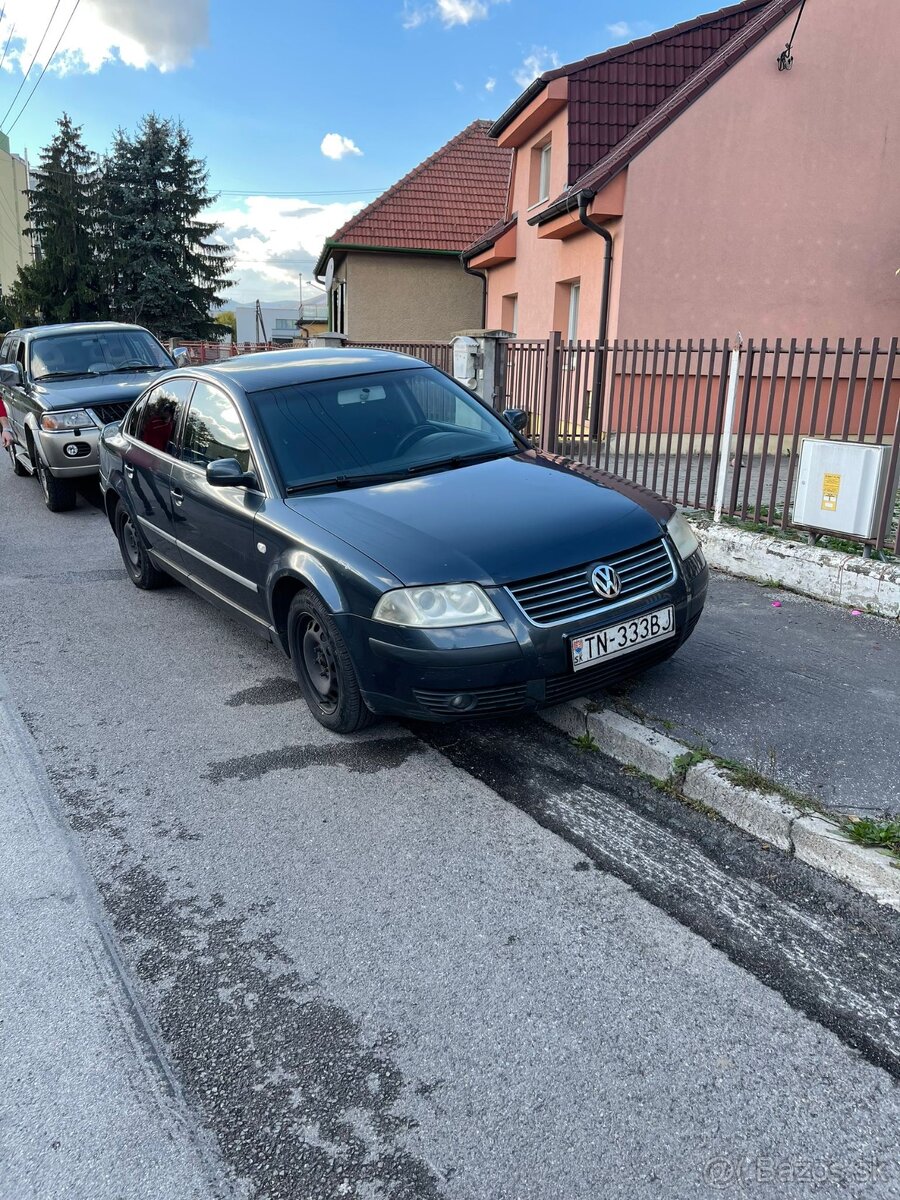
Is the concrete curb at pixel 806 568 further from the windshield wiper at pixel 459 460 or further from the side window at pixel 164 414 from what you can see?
the side window at pixel 164 414

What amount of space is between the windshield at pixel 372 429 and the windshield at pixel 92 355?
668 cm

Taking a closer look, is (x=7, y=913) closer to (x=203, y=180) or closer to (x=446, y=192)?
(x=446, y=192)

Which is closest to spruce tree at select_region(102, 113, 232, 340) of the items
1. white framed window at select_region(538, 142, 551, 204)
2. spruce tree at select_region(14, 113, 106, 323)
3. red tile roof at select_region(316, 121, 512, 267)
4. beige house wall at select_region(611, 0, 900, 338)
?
spruce tree at select_region(14, 113, 106, 323)

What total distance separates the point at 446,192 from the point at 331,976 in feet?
77.7

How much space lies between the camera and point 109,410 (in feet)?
31.9

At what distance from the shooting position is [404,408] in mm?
4969

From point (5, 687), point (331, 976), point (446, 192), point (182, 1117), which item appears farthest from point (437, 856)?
point (446, 192)

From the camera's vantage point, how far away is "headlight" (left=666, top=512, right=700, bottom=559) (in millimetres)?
4160

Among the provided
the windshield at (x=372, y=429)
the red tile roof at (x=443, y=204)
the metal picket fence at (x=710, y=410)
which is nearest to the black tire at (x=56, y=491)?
the metal picket fence at (x=710, y=410)

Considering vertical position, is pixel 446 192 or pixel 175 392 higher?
pixel 446 192

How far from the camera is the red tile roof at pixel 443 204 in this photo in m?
22.2

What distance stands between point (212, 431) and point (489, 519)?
205 cm

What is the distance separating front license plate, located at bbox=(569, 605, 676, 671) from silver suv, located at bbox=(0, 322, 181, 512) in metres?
7.58

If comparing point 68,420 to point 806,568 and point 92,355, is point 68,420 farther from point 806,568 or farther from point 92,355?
point 806,568
